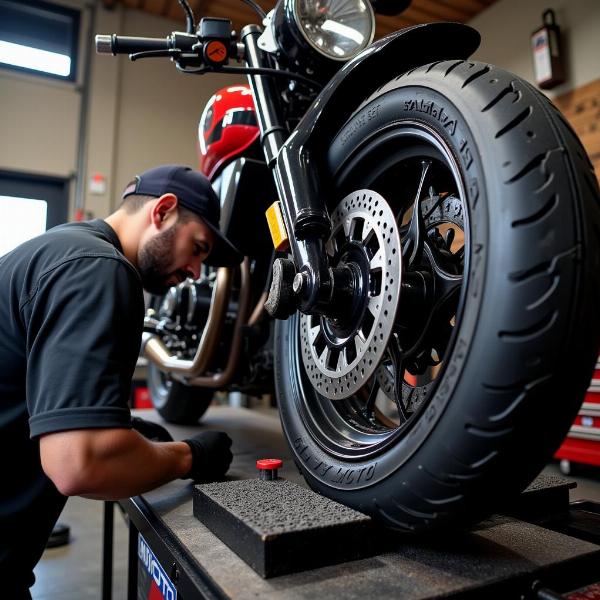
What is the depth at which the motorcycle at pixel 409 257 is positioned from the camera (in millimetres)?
488

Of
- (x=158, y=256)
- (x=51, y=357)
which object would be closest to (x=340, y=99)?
(x=158, y=256)

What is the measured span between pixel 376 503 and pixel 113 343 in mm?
386

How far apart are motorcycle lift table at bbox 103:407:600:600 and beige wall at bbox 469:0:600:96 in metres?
3.20

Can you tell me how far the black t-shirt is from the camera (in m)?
0.65

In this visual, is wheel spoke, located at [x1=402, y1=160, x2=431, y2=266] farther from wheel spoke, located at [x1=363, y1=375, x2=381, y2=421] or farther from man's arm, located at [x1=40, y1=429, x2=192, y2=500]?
man's arm, located at [x1=40, y1=429, x2=192, y2=500]

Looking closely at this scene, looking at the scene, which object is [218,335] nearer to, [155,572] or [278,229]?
[278,229]

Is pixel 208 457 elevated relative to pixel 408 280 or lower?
lower

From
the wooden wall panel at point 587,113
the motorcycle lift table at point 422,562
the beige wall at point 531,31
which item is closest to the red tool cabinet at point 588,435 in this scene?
the motorcycle lift table at point 422,562

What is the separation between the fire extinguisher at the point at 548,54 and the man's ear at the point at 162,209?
3134mm

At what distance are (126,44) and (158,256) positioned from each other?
1.35ft

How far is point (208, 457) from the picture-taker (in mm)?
917

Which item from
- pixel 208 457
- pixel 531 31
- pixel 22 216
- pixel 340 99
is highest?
pixel 531 31

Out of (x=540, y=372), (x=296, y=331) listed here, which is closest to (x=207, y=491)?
(x=296, y=331)

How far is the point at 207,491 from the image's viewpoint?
2.32 ft
